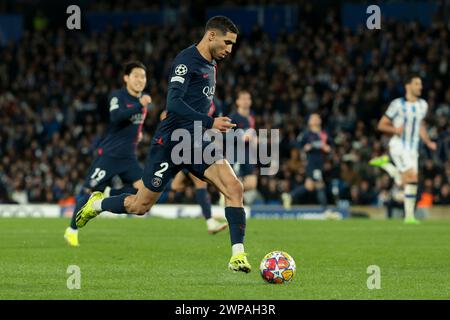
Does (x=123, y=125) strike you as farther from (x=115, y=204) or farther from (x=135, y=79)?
(x=115, y=204)

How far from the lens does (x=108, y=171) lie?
14.5m

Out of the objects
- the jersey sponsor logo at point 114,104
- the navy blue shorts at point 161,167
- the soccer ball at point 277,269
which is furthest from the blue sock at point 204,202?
the soccer ball at point 277,269

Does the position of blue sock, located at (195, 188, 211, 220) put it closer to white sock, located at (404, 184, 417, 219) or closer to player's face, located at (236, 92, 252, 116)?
player's face, located at (236, 92, 252, 116)

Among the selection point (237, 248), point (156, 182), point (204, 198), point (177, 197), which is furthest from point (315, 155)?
point (237, 248)

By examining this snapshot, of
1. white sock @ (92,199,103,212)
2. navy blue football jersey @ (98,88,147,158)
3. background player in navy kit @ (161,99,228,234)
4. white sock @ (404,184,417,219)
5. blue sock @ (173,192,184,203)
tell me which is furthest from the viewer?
blue sock @ (173,192,184,203)

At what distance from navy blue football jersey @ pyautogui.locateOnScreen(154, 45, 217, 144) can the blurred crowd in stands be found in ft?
48.3

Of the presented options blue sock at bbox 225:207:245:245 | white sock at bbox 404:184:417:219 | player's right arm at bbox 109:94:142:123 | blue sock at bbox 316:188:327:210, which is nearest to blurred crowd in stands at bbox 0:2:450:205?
blue sock at bbox 316:188:327:210

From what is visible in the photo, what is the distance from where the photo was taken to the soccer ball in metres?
9.30

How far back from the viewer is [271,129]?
27281 millimetres

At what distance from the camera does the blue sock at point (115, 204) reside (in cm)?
1144

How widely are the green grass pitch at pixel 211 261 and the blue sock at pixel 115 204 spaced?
59cm
